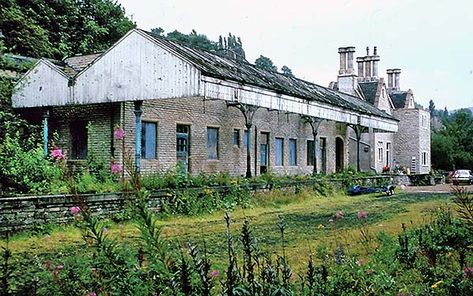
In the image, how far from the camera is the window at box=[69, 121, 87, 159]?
70.5ft

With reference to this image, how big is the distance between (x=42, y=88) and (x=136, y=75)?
4.67m

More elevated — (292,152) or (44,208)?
(292,152)

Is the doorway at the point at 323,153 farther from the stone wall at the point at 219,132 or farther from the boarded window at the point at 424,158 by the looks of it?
the boarded window at the point at 424,158

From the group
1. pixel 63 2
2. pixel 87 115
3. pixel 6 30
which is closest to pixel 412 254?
pixel 87 115

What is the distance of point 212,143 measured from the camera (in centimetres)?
2477

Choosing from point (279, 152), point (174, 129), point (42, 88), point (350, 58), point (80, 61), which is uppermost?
point (350, 58)

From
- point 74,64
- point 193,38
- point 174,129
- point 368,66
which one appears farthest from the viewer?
point 193,38

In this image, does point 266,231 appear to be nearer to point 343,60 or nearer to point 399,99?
point 343,60

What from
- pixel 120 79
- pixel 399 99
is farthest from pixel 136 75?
pixel 399 99

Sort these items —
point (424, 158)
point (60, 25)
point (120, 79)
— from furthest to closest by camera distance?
point (424, 158) → point (60, 25) → point (120, 79)

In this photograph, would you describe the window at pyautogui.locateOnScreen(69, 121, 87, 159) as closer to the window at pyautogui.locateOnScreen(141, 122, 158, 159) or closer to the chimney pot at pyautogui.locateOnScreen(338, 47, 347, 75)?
the window at pyautogui.locateOnScreen(141, 122, 158, 159)

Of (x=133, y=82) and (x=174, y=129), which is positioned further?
(x=174, y=129)

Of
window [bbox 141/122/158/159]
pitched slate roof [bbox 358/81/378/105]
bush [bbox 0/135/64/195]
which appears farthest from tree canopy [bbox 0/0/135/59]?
pitched slate roof [bbox 358/81/378/105]

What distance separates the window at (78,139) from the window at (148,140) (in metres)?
2.35
